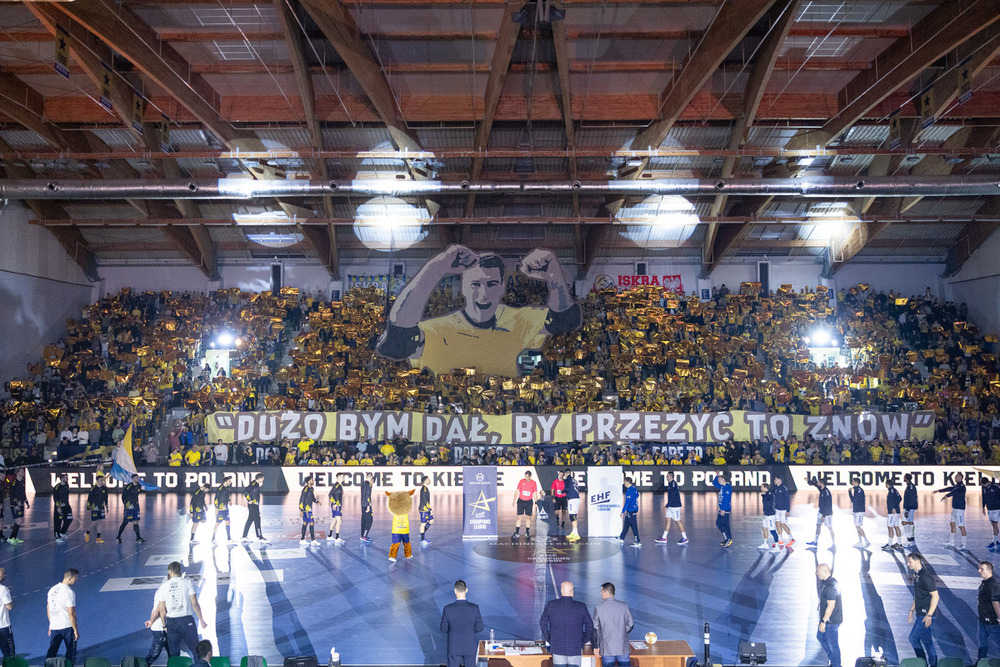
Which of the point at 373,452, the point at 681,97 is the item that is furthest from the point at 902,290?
the point at 373,452

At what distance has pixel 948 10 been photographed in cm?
2148

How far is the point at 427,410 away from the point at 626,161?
43.6ft

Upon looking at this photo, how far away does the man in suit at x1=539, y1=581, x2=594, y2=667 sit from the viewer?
8.88 metres

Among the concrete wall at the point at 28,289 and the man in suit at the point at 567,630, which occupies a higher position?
the concrete wall at the point at 28,289

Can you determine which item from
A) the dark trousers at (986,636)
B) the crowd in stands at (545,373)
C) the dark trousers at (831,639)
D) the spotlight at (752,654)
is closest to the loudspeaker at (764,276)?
the crowd in stands at (545,373)

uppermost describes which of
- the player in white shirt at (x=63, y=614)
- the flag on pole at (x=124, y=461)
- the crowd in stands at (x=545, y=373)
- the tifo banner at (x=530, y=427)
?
the crowd in stands at (x=545, y=373)

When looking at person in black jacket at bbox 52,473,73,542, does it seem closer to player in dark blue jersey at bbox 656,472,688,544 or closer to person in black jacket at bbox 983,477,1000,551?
player in dark blue jersey at bbox 656,472,688,544

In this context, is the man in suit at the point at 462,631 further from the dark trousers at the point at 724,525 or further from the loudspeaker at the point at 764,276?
the loudspeaker at the point at 764,276

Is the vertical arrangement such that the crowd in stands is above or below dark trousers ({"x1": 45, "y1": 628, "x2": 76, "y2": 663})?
above

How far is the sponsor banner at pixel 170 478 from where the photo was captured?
91.2 feet

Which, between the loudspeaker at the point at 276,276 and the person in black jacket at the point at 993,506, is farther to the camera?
the loudspeaker at the point at 276,276

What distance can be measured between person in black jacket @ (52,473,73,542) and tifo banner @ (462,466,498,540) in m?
10.0

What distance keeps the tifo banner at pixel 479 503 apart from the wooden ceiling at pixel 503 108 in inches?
438

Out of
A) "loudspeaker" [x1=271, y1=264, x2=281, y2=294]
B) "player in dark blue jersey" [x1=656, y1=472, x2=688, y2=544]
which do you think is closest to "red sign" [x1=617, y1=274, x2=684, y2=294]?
"loudspeaker" [x1=271, y1=264, x2=281, y2=294]
